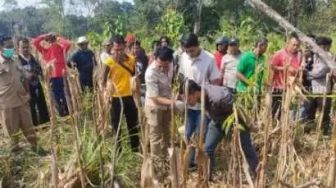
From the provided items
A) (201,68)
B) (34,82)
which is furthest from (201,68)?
(34,82)

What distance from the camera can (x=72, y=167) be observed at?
357 centimetres

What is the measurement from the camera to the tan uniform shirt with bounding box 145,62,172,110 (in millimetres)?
4352

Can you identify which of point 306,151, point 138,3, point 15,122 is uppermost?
point 138,3

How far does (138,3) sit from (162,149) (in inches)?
1017

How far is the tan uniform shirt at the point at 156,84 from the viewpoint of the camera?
14.3ft

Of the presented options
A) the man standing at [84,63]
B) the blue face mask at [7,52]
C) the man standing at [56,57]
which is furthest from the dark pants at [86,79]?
the blue face mask at [7,52]

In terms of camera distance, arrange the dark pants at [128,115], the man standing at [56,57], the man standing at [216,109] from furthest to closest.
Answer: the man standing at [56,57] < the dark pants at [128,115] < the man standing at [216,109]

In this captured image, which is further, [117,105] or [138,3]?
[138,3]

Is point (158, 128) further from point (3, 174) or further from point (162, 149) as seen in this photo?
point (3, 174)

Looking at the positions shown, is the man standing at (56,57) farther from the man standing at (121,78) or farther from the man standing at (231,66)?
the man standing at (231,66)

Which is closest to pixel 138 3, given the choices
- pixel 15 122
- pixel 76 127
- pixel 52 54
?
pixel 52 54

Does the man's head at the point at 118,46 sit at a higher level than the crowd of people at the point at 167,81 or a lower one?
higher

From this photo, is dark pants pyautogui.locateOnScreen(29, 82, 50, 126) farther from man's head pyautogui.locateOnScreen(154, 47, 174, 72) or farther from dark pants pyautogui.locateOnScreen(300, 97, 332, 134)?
dark pants pyautogui.locateOnScreen(300, 97, 332, 134)

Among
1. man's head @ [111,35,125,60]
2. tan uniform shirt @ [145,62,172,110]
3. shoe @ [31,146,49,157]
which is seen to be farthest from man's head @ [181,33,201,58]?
shoe @ [31,146,49,157]
